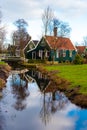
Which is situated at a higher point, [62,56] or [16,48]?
[16,48]

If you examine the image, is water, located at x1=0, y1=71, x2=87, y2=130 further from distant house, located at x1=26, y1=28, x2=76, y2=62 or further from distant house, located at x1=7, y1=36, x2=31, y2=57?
distant house, located at x1=7, y1=36, x2=31, y2=57

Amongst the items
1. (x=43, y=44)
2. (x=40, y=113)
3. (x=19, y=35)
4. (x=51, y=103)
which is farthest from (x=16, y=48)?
(x=40, y=113)

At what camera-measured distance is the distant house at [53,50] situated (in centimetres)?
7512

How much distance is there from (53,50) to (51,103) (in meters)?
53.0

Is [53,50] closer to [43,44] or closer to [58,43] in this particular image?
[58,43]

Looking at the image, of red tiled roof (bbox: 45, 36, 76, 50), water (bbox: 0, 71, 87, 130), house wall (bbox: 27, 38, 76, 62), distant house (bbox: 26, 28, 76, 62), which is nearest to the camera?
water (bbox: 0, 71, 87, 130)

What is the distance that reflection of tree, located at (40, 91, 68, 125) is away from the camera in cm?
1798

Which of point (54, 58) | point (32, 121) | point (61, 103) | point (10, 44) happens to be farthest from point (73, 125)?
point (10, 44)

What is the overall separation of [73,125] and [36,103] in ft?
21.9

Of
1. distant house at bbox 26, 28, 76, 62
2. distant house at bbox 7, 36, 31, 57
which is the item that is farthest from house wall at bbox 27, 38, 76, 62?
distant house at bbox 7, 36, 31, 57

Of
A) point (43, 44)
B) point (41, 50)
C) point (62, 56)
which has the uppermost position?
point (43, 44)

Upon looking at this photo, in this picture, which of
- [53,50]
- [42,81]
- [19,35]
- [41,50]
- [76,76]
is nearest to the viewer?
[76,76]

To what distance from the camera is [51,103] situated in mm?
22250

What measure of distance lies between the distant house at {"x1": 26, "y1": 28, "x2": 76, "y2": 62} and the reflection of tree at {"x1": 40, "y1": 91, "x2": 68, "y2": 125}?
48.2m
